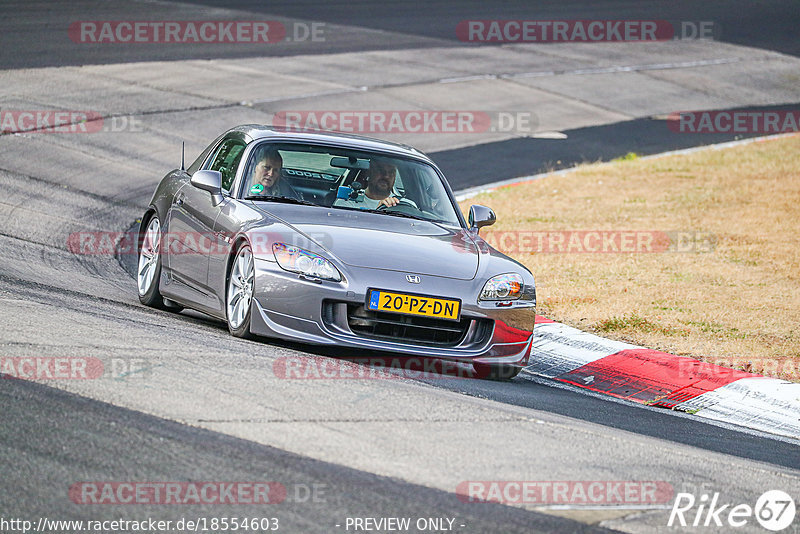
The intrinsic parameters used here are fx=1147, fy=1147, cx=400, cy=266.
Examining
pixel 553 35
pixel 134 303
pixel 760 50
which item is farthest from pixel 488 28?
pixel 134 303

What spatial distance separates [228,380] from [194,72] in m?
16.1

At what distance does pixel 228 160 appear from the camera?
8938 mm

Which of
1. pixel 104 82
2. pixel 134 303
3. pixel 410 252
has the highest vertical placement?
pixel 104 82

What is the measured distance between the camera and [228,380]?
597cm

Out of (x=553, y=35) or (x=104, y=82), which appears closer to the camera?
(x=104, y=82)

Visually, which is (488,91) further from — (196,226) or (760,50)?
(196,226)

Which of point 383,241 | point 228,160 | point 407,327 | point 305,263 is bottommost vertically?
point 407,327

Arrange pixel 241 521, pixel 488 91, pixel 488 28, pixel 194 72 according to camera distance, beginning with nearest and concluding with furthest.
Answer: pixel 241 521, pixel 194 72, pixel 488 91, pixel 488 28

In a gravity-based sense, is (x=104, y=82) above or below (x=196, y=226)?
above

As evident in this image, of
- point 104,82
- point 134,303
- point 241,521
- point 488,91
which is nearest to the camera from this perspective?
point 241,521
